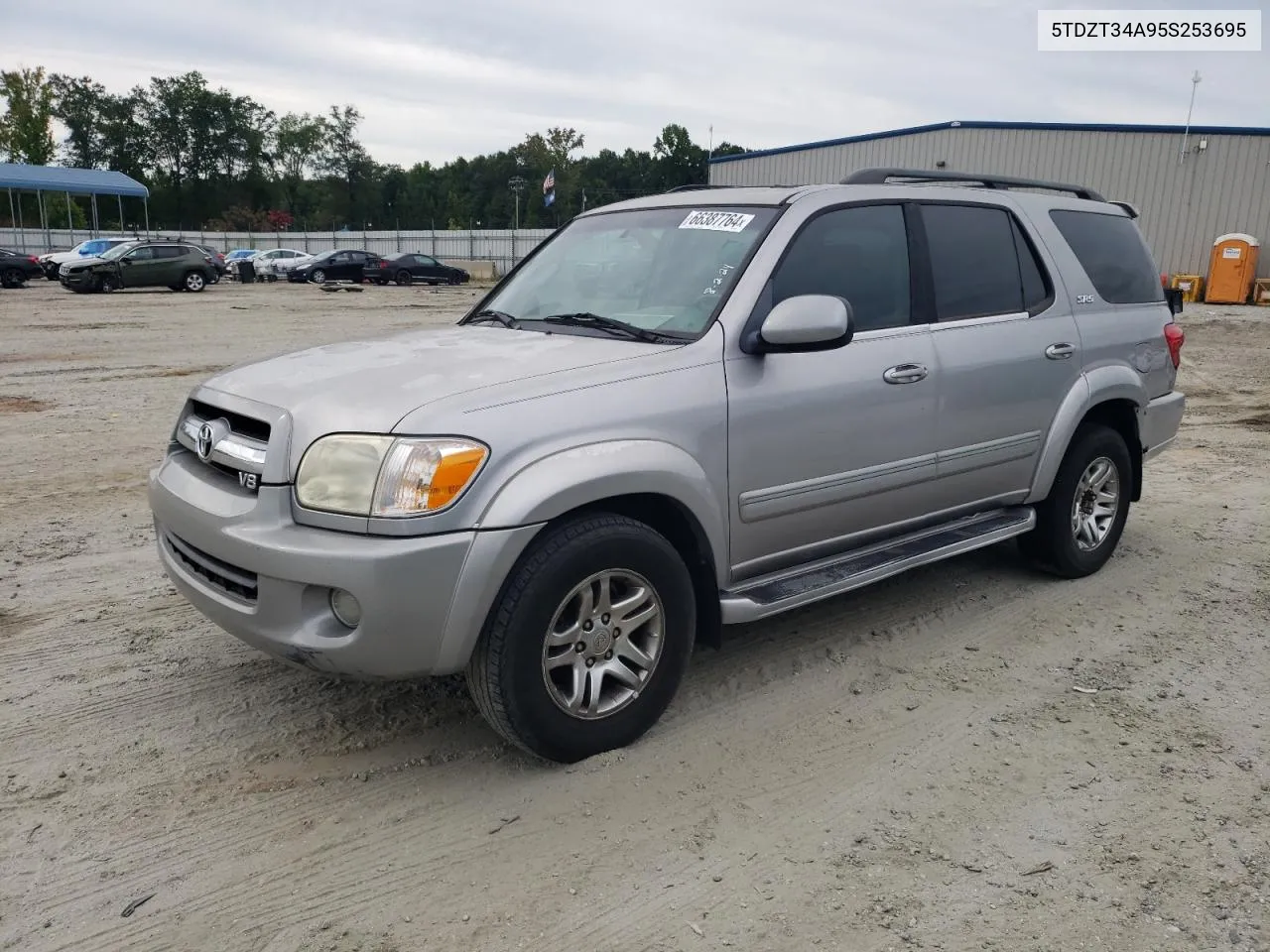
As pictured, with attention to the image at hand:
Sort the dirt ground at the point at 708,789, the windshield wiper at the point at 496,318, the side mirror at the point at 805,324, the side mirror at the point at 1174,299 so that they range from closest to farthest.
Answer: the dirt ground at the point at 708,789 → the side mirror at the point at 805,324 → the windshield wiper at the point at 496,318 → the side mirror at the point at 1174,299

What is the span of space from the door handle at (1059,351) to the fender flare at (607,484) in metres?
2.15

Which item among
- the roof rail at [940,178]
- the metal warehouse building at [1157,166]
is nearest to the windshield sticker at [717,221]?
the roof rail at [940,178]

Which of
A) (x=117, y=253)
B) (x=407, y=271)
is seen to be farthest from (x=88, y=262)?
(x=407, y=271)

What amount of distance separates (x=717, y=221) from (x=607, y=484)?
1443mm

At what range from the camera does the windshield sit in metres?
3.76

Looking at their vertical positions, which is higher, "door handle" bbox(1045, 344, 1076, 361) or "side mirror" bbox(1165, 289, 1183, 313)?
"side mirror" bbox(1165, 289, 1183, 313)

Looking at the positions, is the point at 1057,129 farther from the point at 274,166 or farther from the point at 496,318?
the point at 274,166

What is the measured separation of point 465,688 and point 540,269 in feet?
6.16

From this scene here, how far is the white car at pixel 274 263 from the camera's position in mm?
41844

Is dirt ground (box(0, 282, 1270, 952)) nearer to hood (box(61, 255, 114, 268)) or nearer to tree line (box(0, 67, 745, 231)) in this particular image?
hood (box(61, 255, 114, 268))

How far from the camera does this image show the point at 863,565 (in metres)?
3.97

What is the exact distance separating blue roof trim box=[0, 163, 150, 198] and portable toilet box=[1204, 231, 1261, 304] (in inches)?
1956

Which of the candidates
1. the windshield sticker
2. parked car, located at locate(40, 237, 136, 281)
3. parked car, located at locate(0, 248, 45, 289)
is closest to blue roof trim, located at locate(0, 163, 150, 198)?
parked car, located at locate(40, 237, 136, 281)

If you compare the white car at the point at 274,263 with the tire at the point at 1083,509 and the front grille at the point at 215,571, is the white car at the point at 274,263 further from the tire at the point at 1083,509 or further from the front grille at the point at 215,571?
the front grille at the point at 215,571
